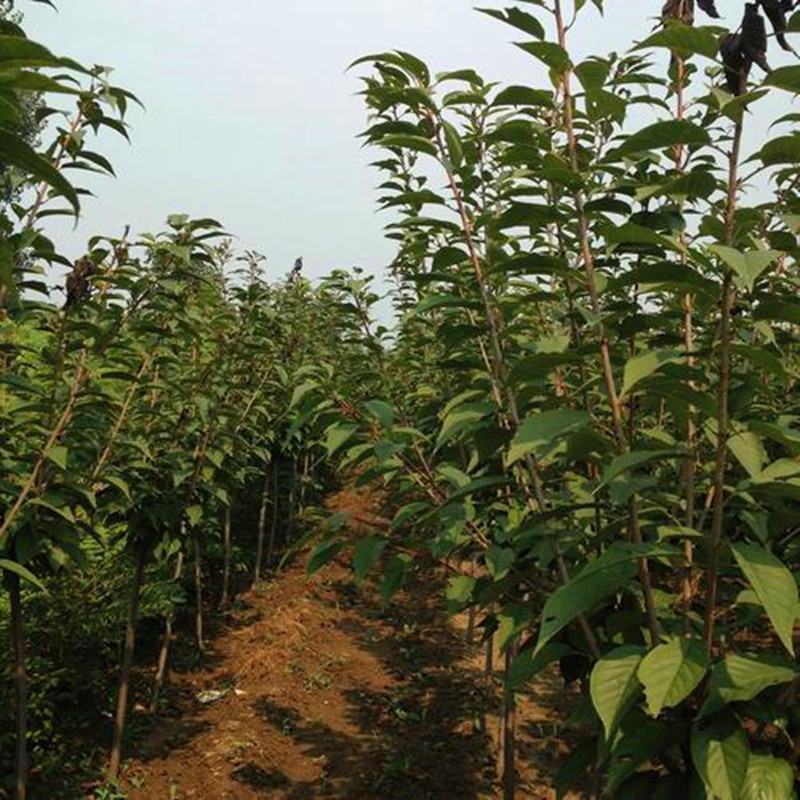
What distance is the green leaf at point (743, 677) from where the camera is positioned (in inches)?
61.3

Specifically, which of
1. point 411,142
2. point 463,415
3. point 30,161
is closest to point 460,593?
point 463,415

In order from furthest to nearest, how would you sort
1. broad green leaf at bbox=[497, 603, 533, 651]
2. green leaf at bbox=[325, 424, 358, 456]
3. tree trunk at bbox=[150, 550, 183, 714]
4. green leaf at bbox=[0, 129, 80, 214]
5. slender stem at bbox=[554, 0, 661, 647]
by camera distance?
tree trunk at bbox=[150, 550, 183, 714], green leaf at bbox=[325, 424, 358, 456], broad green leaf at bbox=[497, 603, 533, 651], slender stem at bbox=[554, 0, 661, 647], green leaf at bbox=[0, 129, 80, 214]

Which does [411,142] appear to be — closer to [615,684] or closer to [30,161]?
[30,161]

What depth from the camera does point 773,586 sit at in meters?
1.49

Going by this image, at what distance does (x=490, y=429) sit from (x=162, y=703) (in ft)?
17.6

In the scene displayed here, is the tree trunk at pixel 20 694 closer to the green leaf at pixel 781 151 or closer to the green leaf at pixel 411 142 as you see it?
the green leaf at pixel 411 142

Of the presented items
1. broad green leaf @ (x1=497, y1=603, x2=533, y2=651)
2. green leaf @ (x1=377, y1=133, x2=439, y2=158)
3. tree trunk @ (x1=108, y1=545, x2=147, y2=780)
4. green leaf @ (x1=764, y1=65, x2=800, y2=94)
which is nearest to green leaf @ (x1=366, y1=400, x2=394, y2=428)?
broad green leaf @ (x1=497, y1=603, x2=533, y2=651)

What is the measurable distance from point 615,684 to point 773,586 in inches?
15.7

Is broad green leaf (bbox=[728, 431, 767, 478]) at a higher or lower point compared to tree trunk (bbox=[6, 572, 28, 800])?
higher

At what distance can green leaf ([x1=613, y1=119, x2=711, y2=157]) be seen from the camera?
1.58m

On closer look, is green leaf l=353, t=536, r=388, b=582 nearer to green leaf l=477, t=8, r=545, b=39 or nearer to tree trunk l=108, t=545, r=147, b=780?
green leaf l=477, t=8, r=545, b=39

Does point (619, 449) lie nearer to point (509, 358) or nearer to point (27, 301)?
point (509, 358)

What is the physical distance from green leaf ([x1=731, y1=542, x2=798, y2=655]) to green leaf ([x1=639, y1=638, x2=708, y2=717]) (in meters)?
0.19

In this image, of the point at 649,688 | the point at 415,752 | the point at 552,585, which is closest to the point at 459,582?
the point at 552,585
